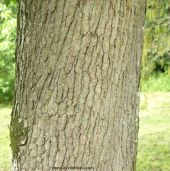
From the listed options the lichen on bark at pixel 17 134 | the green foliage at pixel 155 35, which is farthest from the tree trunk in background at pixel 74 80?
the green foliage at pixel 155 35

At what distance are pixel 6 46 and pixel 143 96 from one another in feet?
20.0

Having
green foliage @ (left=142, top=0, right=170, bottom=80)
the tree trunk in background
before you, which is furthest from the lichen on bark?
green foliage @ (left=142, top=0, right=170, bottom=80)

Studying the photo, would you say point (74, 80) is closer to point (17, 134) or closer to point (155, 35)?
point (17, 134)

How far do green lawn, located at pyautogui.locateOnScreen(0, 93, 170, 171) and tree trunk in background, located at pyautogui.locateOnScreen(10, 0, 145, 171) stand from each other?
17.5 feet

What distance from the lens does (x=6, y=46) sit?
1412 cm

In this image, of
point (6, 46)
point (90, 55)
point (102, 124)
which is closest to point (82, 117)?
point (102, 124)

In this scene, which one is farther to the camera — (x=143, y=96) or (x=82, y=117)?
(x=143, y=96)

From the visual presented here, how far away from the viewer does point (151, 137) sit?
1023 centimetres

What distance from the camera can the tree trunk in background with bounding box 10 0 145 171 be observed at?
2.21 m

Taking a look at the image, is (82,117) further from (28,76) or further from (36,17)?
(36,17)

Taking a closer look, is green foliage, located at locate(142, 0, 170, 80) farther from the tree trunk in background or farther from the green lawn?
the tree trunk in background

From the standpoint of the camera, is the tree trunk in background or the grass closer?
the tree trunk in background

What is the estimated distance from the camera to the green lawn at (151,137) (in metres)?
7.91

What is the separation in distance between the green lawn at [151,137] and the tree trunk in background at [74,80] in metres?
5.34
